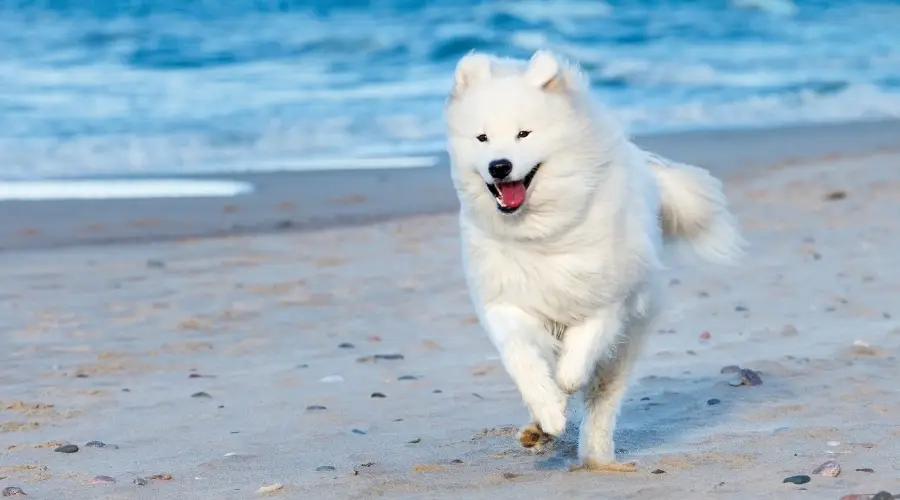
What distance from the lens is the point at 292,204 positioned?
10789mm

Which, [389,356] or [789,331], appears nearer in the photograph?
[389,356]

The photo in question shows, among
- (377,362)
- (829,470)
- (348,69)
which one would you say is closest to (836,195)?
(377,362)

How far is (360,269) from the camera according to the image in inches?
322

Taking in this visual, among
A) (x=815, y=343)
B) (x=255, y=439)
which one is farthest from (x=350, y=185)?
(x=255, y=439)

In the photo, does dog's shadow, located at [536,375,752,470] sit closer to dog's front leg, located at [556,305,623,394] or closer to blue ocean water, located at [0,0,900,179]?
dog's front leg, located at [556,305,623,394]

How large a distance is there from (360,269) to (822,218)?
3033 millimetres

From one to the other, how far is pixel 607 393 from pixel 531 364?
571 millimetres

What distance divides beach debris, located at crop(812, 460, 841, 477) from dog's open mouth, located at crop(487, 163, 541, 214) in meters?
1.10

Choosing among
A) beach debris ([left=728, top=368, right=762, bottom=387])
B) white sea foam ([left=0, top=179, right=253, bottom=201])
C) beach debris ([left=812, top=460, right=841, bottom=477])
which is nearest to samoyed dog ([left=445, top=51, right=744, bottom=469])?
beach debris ([left=812, top=460, right=841, bottom=477])

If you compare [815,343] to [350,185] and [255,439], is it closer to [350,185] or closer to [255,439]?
[255,439]

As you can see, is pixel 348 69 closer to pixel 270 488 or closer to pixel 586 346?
pixel 586 346

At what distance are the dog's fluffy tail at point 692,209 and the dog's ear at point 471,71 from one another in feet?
3.04

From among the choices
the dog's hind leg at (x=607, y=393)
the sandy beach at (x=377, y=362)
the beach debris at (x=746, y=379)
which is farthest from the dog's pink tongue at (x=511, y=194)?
the beach debris at (x=746, y=379)

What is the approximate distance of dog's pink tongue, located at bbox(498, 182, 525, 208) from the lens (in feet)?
13.2
